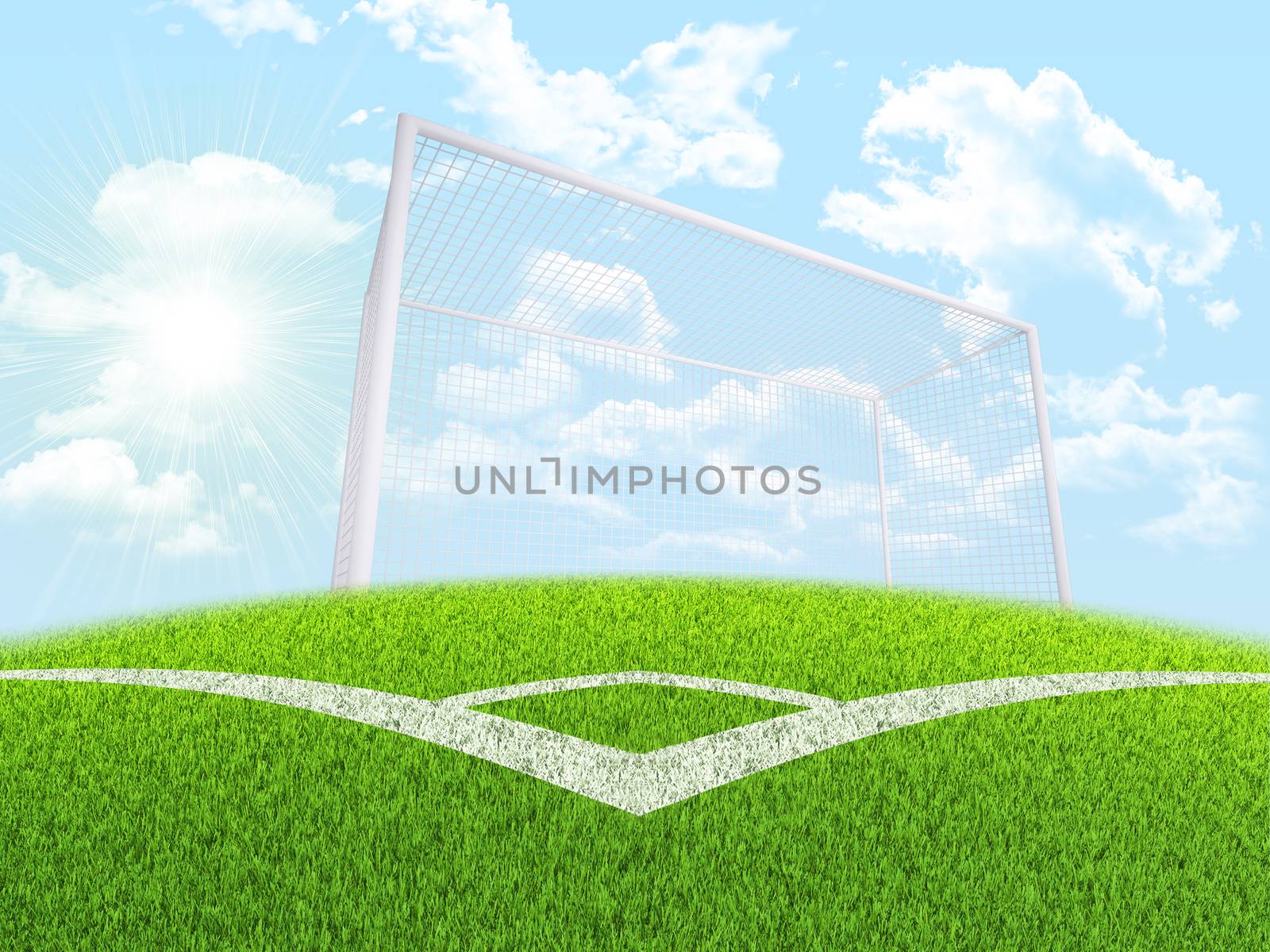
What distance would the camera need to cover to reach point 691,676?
12.0 ft

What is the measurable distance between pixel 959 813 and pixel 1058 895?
39 cm

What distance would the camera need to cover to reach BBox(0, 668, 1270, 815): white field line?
2650 millimetres

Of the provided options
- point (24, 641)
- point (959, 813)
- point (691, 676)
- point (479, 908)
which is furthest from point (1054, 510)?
point (24, 641)

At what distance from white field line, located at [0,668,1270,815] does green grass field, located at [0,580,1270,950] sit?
8 centimetres

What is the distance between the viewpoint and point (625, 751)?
2.81 m

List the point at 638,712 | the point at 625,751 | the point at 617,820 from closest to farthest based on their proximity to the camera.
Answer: the point at 617,820 → the point at 625,751 → the point at 638,712

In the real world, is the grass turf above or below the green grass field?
above

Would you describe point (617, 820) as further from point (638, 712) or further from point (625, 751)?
point (638, 712)

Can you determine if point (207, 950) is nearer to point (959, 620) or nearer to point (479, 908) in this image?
point (479, 908)

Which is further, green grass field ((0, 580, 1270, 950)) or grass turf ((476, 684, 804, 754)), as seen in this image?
grass turf ((476, 684, 804, 754))

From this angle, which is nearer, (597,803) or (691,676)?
(597,803)

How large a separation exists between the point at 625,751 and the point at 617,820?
0.44 m

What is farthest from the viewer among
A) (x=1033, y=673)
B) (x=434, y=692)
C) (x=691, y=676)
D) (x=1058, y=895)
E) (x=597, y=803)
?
(x=1033, y=673)

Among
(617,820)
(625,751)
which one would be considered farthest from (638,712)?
(617,820)
